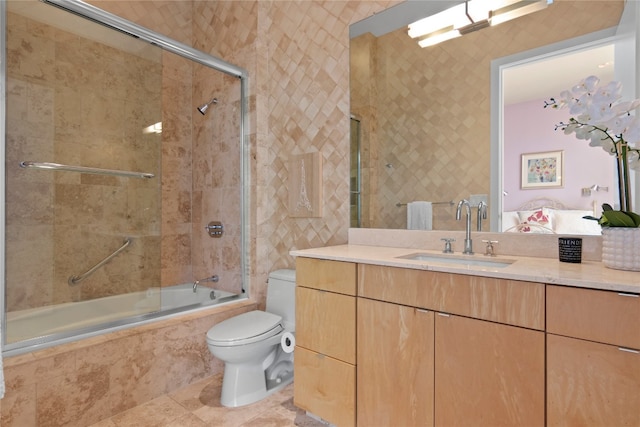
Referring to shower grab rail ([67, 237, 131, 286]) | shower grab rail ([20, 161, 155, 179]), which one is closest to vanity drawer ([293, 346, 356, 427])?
shower grab rail ([67, 237, 131, 286])

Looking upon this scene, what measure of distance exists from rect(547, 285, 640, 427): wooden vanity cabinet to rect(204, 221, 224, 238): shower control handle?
2392 millimetres

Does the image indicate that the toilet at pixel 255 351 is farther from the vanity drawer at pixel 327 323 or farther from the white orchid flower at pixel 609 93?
the white orchid flower at pixel 609 93

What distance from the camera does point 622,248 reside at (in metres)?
1.18

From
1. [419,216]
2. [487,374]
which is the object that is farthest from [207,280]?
[487,374]

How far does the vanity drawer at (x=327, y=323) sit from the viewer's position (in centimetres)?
154

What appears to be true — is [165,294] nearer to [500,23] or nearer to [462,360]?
[462,360]

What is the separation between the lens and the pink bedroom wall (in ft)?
4.57

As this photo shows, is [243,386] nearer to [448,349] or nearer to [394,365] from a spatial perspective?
[394,365]

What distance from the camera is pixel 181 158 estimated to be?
306 cm

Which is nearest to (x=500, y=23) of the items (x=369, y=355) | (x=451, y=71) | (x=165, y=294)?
(x=451, y=71)

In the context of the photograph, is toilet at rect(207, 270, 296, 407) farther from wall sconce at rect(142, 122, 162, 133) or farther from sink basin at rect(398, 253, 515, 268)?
wall sconce at rect(142, 122, 162, 133)

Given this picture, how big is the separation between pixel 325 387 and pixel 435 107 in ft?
5.23

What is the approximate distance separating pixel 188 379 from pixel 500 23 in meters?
2.70

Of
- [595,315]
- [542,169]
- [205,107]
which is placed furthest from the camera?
[205,107]
